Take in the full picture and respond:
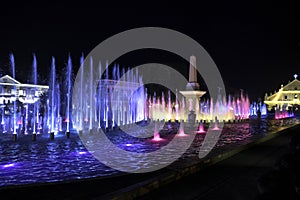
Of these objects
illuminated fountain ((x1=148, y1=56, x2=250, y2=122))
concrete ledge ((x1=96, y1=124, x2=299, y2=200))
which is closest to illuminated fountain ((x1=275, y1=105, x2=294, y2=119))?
illuminated fountain ((x1=148, y1=56, x2=250, y2=122))

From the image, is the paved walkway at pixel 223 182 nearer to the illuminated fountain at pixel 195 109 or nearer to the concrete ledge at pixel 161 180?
the concrete ledge at pixel 161 180

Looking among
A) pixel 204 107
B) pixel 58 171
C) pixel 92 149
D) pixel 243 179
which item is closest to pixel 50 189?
pixel 58 171

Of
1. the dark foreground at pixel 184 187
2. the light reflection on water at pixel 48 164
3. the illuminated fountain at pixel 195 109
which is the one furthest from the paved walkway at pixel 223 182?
the illuminated fountain at pixel 195 109

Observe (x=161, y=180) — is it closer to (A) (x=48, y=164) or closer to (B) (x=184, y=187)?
(B) (x=184, y=187)

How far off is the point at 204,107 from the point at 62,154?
2684 cm

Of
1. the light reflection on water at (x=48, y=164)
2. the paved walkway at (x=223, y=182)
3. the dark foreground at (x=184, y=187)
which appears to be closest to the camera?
the dark foreground at (x=184, y=187)

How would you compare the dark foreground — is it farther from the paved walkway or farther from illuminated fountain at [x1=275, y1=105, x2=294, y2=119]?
illuminated fountain at [x1=275, y1=105, x2=294, y2=119]

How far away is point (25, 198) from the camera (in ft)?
18.0

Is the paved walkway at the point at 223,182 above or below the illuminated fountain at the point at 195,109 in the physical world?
below

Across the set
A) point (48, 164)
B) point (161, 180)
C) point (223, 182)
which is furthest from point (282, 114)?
point (161, 180)

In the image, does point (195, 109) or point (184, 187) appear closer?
point (184, 187)

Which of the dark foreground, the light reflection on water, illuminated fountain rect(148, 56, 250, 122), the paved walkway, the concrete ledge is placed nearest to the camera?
the concrete ledge

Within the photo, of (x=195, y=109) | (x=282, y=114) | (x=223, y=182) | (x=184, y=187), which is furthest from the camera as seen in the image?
(x=282, y=114)

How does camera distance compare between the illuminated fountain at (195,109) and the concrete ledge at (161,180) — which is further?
the illuminated fountain at (195,109)
